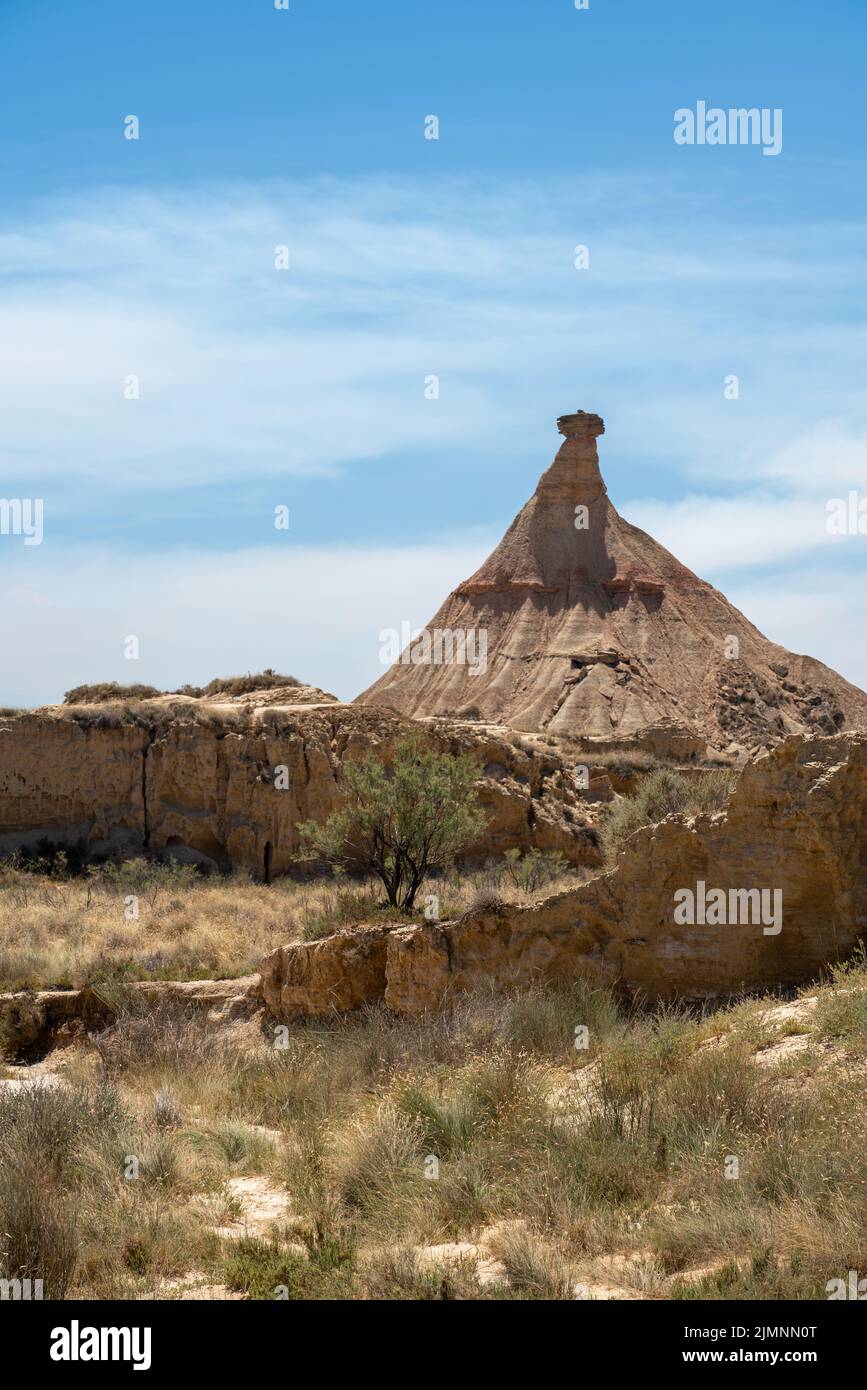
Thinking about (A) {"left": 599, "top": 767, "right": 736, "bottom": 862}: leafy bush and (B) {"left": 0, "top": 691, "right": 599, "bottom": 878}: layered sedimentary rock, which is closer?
(A) {"left": 599, "top": 767, "right": 736, "bottom": 862}: leafy bush

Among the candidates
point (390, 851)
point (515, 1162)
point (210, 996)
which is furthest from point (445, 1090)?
point (390, 851)

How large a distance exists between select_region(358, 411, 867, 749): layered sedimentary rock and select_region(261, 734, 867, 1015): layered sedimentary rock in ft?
149

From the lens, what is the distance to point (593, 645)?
63.8 m

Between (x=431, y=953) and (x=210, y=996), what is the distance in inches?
135

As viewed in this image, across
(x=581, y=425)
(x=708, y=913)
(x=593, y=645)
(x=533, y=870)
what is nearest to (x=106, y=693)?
(x=533, y=870)

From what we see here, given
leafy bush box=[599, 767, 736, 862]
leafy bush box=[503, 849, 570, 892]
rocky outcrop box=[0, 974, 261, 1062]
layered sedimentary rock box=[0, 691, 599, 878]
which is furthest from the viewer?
→ layered sedimentary rock box=[0, 691, 599, 878]

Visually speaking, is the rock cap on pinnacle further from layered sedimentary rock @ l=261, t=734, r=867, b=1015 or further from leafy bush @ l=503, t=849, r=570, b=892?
layered sedimentary rock @ l=261, t=734, r=867, b=1015

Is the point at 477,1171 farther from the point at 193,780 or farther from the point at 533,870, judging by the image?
the point at 193,780

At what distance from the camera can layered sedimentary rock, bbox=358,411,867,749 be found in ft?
201

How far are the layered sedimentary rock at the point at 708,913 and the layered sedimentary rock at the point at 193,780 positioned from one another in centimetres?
1390

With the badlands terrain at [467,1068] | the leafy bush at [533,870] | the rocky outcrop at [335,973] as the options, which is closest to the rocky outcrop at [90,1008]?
the badlands terrain at [467,1068]
